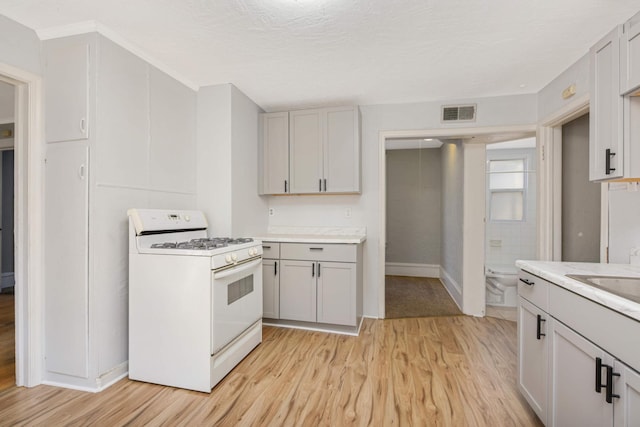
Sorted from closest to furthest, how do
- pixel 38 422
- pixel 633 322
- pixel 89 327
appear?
pixel 633 322 → pixel 38 422 → pixel 89 327

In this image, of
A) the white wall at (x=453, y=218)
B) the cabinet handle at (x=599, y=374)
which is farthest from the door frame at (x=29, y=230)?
the white wall at (x=453, y=218)

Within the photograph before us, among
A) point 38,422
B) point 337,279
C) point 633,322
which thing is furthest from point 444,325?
point 38,422

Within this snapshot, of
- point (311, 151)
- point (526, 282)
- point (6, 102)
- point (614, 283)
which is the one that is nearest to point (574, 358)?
point (614, 283)

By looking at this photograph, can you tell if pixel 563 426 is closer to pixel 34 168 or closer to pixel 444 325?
pixel 444 325

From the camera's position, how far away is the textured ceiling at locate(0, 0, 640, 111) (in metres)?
1.77

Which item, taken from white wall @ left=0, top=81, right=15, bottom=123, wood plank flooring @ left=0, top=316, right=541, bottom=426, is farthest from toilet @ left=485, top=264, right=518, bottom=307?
white wall @ left=0, top=81, right=15, bottom=123

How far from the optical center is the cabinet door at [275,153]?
11.1ft

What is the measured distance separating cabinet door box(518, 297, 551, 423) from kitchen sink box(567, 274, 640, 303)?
0.27 m

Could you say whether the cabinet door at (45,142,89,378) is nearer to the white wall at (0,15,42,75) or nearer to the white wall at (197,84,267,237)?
the white wall at (0,15,42,75)

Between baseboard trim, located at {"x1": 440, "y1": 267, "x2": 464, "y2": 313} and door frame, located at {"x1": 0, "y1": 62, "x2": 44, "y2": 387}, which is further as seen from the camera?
baseboard trim, located at {"x1": 440, "y1": 267, "x2": 464, "y2": 313}

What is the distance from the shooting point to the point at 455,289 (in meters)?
4.05

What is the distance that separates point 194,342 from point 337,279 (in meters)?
1.39

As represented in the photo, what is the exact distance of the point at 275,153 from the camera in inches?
134

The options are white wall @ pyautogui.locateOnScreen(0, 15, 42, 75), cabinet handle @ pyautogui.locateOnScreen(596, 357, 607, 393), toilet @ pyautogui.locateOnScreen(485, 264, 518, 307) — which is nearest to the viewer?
cabinet handle @ pyautogui.locateOnScreen(596, 357, 607, 393)
